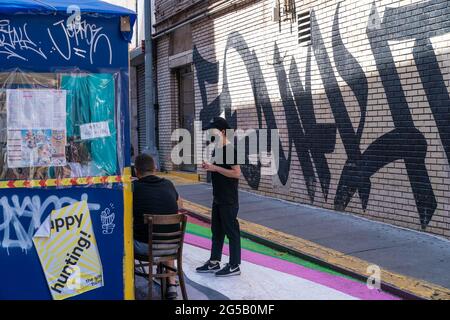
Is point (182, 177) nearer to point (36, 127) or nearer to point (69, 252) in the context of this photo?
point (69, 252)

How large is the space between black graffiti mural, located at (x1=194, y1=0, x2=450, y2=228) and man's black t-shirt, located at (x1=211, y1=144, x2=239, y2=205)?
305 cm

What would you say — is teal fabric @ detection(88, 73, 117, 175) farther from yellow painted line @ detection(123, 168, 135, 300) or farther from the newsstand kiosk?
yellow painted line @ detection(123, 168, 135, 300)

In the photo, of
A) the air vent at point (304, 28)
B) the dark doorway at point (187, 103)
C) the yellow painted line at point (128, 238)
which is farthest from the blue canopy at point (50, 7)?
the dark doorway at point (187, 103)

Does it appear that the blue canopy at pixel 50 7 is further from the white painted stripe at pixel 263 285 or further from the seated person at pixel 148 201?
the white painted stripe at pixel 263 285

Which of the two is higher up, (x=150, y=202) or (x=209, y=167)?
(x=209, y=167)

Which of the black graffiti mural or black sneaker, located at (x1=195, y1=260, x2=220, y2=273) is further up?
the black graffiti mural

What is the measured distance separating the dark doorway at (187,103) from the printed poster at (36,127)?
34.3 ft

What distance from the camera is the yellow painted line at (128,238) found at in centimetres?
440

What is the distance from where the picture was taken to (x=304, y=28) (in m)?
9.70

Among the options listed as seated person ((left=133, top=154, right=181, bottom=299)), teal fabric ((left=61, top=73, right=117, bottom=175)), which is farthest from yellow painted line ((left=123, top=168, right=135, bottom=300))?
seated person ((left=133, top=154, right=181, bottom=299))

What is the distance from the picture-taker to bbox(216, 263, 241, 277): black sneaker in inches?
233

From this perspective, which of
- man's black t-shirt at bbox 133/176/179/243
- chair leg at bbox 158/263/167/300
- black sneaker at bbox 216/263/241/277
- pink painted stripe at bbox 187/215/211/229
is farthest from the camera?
pink painted stripe at bbox 187/215/211/229

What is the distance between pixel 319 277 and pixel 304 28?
17.4ft

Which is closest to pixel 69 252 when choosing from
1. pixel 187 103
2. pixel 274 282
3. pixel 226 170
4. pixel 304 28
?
pixel 226 170
